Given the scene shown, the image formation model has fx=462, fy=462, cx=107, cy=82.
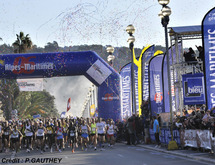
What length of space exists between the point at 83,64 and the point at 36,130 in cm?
606

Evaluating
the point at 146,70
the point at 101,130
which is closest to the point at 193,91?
the point at 101,130

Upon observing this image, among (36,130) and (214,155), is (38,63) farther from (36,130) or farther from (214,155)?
(214,155)

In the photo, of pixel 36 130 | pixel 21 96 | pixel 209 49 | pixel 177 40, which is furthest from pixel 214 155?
pixel 21 96

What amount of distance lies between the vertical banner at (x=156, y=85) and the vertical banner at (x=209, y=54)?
10.1 m

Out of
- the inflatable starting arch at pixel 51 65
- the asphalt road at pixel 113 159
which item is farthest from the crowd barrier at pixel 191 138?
the inflatable starting arch at pixel 51 65

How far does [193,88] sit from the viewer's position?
76.8 feet

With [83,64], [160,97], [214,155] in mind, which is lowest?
[214,155]

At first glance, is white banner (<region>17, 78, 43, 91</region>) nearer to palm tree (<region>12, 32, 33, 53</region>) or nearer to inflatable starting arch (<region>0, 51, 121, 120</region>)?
inflatable starting arch (<region>0, 51, 121, 120</region>)

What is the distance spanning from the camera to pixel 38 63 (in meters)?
31.1

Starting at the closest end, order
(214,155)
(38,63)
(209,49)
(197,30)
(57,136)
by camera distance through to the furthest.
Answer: (214,155)
(209,49)
(197,30)
(57,136)
(38,63)

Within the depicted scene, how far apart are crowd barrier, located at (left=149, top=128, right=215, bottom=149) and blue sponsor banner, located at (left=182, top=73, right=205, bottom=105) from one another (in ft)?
6.64

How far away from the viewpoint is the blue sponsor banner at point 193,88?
23.3m

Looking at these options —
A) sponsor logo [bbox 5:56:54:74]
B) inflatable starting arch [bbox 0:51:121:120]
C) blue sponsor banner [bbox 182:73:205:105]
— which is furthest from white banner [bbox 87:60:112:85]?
blue sponsor banner [bbox 182:73:205:105]

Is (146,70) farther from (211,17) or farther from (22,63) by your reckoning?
(211,17)
